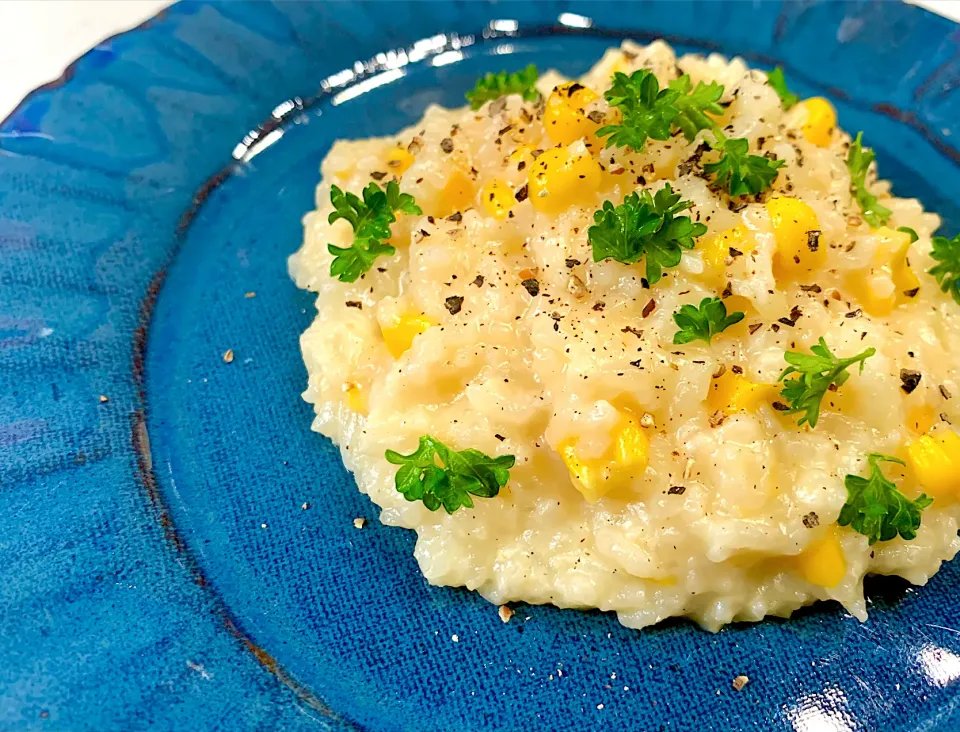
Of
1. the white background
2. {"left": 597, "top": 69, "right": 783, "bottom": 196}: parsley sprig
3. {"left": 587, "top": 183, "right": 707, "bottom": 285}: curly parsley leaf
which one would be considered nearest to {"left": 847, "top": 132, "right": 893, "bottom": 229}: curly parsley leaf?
{"left": 597, "top": 69, "right": 783, "bottom": 196}: parsley sprig

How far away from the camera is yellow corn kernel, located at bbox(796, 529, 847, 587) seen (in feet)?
6.99

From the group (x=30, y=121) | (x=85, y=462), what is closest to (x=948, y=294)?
(x=85, y=462)

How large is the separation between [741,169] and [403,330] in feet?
3.81

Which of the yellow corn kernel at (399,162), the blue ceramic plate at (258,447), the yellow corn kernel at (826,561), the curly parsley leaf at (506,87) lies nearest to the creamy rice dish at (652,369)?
the yellow corn kernel at (826,561)

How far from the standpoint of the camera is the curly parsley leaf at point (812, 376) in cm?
208

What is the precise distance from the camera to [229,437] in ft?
8.52

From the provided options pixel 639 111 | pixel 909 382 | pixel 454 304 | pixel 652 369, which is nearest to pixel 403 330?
pixel 454 304

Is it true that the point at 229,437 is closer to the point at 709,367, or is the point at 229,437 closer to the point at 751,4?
the point at 709,367

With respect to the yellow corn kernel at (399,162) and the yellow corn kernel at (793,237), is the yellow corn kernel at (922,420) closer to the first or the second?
the yellow corn kernel at (793,237)

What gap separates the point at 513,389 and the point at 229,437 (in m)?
1.00

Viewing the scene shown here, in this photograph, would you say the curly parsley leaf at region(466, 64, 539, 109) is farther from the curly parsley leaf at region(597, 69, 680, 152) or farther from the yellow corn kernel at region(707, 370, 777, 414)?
the yellow corn kernel at region(707, 370, 777, 414)

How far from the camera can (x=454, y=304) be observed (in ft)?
8.03

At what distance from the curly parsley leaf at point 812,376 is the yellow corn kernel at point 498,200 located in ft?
3.22

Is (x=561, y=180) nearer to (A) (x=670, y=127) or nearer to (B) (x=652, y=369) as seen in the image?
(A) (x=670, y=127)
